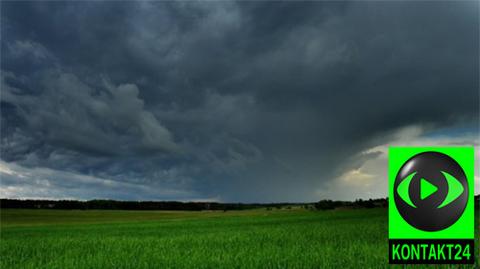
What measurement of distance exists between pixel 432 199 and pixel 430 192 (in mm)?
156

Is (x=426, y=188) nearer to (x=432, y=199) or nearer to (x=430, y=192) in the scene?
(x=430, y=192)

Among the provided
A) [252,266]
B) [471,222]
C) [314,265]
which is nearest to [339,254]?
[314,265]

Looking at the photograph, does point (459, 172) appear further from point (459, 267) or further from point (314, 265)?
point (314, 265)

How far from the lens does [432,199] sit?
4934mm

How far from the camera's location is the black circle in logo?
488 cm

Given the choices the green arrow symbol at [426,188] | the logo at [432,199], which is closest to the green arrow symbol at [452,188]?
the logo at [432,199]

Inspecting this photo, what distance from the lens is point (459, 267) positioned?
6441 millimetres

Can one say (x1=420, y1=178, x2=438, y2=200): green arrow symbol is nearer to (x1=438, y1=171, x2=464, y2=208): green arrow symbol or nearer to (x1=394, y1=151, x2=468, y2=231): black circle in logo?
(x1=394, y1=151, x2=468, y2=231): black circle in logo

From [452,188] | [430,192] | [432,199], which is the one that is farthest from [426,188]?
[452,188]

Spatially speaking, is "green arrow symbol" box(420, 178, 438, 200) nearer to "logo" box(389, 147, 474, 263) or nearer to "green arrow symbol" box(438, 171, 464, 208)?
"logo" box(389, 147, 474, 263)

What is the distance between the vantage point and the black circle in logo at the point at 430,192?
4879 millimetres

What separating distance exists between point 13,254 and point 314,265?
8424 mm

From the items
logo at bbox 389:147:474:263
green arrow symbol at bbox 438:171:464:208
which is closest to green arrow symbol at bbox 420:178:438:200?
logo at bbox 389:147:474:263

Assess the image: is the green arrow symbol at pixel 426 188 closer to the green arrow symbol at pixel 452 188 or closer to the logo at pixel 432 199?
the logo at pixel 432 199
